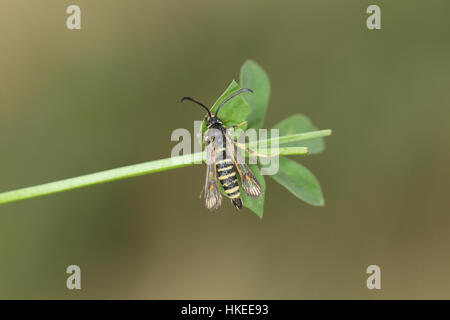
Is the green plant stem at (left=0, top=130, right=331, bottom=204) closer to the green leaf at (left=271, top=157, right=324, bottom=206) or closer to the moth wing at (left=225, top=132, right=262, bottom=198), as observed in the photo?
the moth wing at (left=225, top=132, right=262, bottom=198)

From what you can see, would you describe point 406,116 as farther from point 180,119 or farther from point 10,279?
point 10,279

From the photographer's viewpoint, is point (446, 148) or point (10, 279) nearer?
point (10, 279)

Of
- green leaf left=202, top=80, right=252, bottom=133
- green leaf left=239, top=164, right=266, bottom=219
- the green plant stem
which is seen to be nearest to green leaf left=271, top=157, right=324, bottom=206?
green leaf left=239, top=164, right=266, bottom=219

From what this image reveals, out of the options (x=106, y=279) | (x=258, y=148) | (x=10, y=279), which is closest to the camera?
(x=258, y=148)

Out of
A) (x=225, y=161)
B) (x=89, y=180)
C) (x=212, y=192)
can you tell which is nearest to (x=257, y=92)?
(x=225, y=161)

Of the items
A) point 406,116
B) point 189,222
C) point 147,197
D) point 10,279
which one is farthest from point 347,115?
point 10,279

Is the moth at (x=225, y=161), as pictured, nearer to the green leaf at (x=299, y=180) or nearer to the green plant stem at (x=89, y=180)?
the green leaf at (x=299, y=180)

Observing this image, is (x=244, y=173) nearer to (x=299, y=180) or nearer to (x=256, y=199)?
(x=256, y=199)
